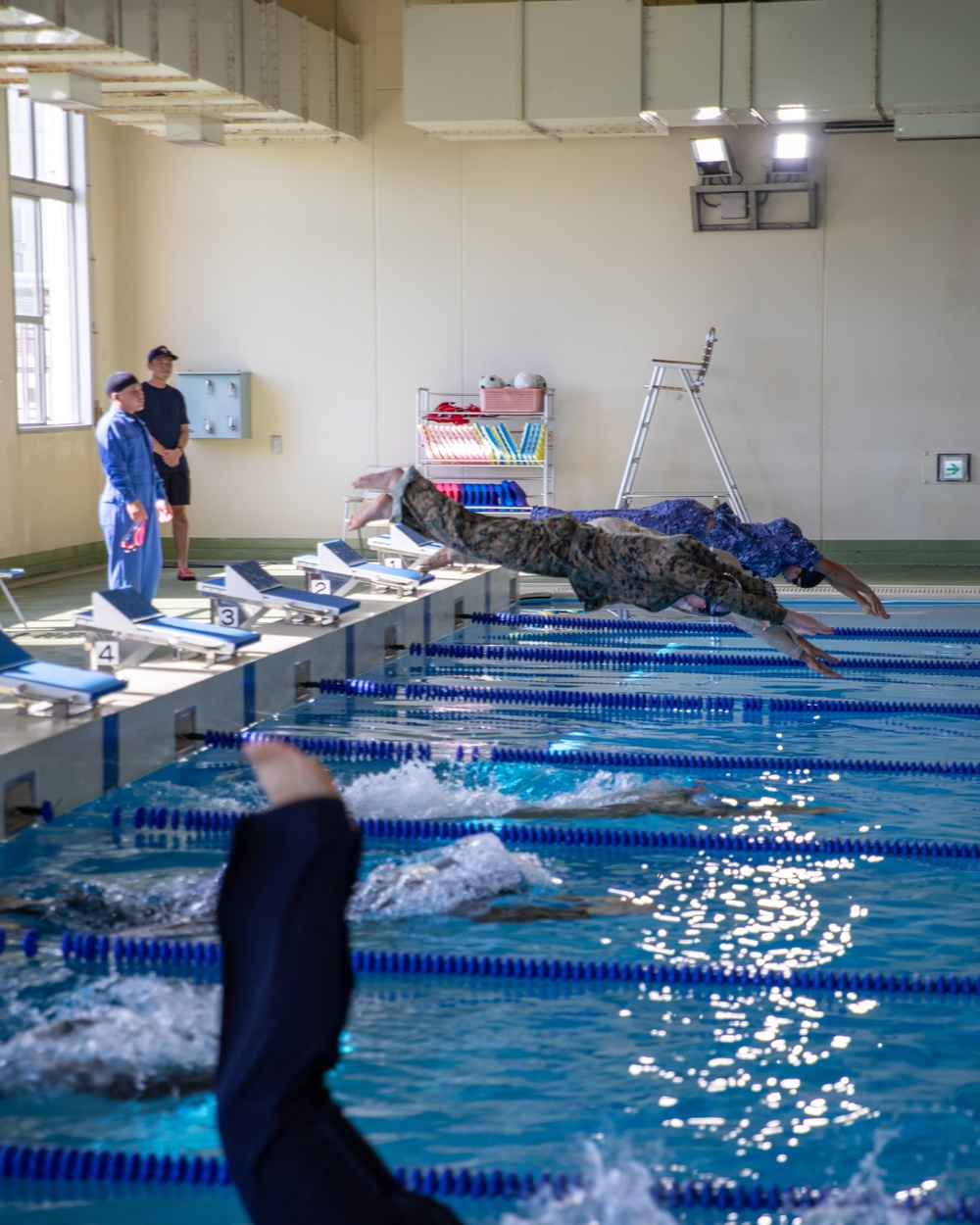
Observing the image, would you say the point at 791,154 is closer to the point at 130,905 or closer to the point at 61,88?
the point at 61,88

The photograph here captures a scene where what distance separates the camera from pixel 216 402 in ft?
38.1

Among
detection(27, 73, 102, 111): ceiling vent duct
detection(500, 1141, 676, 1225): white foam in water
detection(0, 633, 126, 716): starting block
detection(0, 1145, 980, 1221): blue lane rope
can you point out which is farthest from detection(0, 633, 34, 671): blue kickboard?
detection(27, 73, 102, 111): ceiling vent duct

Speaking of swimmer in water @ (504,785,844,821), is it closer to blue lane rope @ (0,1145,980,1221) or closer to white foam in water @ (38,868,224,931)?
white foam in water @ (38,868,224,931)

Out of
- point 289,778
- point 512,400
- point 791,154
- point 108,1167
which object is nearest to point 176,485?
point 512,400

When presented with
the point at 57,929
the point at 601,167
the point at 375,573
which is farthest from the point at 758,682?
the point at 601,167

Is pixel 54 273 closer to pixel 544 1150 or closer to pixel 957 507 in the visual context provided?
pixel 957 507

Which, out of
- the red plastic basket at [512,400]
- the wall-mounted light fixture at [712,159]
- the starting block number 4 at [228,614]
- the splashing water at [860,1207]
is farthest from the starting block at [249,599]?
the wall-mounted light fixture at [712,159]

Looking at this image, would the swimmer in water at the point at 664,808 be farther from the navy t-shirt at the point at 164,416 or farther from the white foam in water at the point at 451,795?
the navy t-shirt at the point at 164,416

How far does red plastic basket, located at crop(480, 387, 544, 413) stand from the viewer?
11.0 m

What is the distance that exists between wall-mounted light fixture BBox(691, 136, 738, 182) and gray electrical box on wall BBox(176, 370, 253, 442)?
4.02 metres

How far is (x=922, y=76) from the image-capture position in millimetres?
9172

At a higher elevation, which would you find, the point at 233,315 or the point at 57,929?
the point at 233,315

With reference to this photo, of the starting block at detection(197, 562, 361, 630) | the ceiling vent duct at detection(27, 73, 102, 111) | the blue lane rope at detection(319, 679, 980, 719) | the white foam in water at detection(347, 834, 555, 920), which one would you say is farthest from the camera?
the ceiling vent duct at detection(27, 73, 102, 111)

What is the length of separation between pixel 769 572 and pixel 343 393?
6028 millimetres
